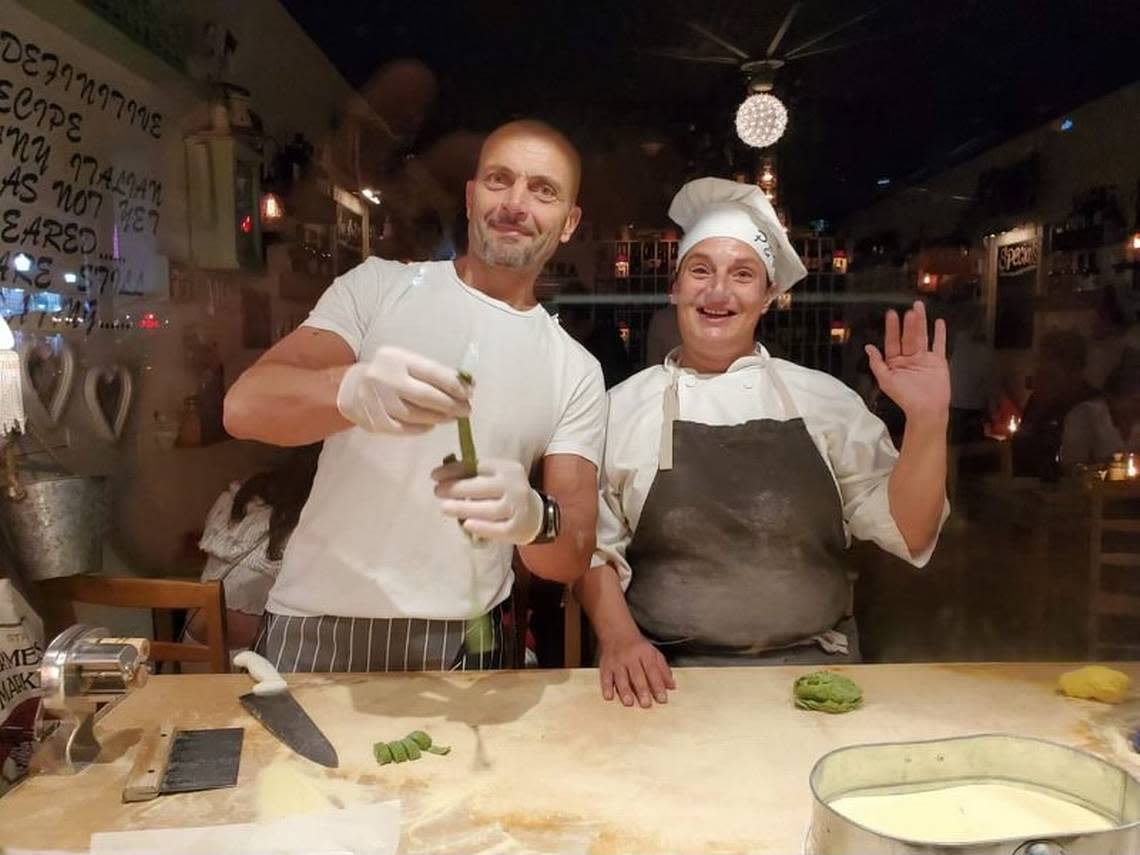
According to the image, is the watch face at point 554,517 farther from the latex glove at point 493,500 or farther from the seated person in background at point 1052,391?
the seated person in background at point 1052,391

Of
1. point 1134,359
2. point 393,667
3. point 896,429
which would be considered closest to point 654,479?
point 896,429

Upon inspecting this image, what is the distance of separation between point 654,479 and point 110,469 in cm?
98

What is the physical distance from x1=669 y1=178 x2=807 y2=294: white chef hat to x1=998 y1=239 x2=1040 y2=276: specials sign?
416mm

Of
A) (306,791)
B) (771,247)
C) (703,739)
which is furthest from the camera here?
(771,247)

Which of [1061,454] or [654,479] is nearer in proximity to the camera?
[654,479]

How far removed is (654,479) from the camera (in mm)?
1577

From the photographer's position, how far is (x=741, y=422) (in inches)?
62.9

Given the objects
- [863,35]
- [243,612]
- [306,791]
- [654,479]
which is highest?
[863,35]

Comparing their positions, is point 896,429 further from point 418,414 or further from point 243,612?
point 243,612

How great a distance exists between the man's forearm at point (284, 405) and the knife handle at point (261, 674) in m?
0.36

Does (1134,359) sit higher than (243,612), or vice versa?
(1134,359)

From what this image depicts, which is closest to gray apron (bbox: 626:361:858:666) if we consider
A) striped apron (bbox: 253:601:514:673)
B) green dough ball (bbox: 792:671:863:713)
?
green dough ball (bbox: 792:671:863:713)

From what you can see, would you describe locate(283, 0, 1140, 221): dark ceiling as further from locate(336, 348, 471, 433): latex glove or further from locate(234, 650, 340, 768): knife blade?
locate(234, 650, 340, 768): knife blade

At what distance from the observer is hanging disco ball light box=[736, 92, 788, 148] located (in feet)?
5.47
